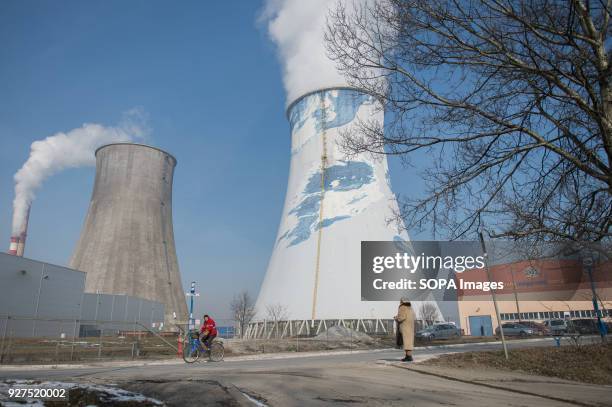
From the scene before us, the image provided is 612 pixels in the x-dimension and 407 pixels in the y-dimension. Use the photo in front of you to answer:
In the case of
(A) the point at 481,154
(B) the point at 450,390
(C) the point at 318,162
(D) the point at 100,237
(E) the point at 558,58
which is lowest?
(B) the point at 450,390

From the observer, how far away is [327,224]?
2503 centimetres

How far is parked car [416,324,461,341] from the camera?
22922 millimetres

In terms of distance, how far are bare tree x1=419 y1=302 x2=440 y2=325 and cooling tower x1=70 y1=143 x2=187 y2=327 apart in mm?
18093

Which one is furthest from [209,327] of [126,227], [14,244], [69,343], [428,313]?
[14,244]

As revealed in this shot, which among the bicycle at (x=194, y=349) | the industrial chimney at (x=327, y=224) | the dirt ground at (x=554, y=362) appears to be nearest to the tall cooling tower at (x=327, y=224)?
the industrial chimney at (x=327, y=224)

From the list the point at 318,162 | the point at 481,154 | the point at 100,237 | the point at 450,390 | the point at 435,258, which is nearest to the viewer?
the point at 450,390

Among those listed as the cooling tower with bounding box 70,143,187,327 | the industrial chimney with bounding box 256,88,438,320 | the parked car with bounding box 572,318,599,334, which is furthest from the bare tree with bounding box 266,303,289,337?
the parked car with bounding box 572,318,599,334

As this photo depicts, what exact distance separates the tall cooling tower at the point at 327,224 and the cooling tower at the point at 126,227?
10.8 m

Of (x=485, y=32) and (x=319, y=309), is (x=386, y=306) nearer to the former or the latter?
(x=319, y=309)

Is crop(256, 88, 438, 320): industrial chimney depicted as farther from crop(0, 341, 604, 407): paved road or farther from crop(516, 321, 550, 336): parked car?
crop(0, 341, 604, 407): paved road

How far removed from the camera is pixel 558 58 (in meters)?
5.44

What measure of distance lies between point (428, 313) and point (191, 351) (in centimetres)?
1829

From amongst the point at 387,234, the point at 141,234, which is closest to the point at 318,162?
the point at 387,234

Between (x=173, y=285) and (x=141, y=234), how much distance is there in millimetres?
5101
